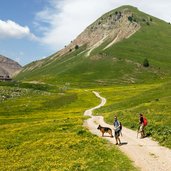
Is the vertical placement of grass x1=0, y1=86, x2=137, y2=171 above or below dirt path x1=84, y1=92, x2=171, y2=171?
below

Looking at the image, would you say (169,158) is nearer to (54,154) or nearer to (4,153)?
(54,154)

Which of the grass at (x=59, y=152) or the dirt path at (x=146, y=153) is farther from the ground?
the dirt path at (x=146, y=153)

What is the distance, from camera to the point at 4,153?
46.8 m

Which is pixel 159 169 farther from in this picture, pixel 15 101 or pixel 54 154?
pixel 15 101

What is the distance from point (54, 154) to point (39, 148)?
5.57 metres

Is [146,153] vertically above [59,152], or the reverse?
[146,153]

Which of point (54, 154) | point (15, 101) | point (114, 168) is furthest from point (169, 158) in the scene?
point (15, 101)

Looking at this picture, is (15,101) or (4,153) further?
(15,101)

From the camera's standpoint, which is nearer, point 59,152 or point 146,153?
point 146,153

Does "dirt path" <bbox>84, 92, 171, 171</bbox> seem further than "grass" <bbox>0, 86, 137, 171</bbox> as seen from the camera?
No

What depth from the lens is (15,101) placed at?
15300cm

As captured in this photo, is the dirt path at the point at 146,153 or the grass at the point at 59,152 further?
the grass at the point at 59,152

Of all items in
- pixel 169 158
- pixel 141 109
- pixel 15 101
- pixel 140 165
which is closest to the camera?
pixel 140 165

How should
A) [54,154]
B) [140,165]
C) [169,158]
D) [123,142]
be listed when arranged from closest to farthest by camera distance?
[140,165]
[169,158]
[54,154]
[123,142]
